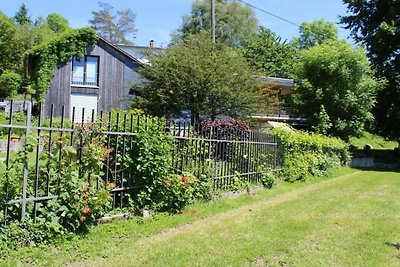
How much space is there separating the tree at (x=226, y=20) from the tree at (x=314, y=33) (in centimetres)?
737

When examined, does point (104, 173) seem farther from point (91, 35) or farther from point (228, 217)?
point (91, 35)

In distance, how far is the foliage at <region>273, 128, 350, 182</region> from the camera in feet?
44.8

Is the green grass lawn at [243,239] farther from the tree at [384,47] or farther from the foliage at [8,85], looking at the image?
the foliage at [8,85]

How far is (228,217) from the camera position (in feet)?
24.7

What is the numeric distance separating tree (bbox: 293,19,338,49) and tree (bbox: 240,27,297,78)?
8152 mm

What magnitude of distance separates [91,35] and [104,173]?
79.1ft

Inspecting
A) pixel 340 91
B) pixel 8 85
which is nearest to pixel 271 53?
pixel 340 91

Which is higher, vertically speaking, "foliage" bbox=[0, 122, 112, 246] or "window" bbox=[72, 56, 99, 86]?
"window" bbox=[72, 56, 99, 86]

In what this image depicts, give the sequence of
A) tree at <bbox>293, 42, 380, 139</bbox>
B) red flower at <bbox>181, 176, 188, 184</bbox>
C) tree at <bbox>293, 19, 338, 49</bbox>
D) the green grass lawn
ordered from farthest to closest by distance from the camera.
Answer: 1. tree at <bbox>293, 19, 338, 49</bbox>
2. tree at <bbox>293, 42, 380, 139</bbox>
3. red flower at <bbox>181, 176, 188, 184</bbox>
4. the green grass lawn

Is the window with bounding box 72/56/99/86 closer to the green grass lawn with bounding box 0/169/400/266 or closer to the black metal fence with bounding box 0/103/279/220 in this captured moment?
the black metal fence with bounding box 0/103/279/220

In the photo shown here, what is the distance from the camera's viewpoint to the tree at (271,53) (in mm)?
45281

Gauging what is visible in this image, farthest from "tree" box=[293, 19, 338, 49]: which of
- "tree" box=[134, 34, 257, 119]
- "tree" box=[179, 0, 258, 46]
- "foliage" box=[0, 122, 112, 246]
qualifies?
"foliage" box=[0, 122, 112, 246]

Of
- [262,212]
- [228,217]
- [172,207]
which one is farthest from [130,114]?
[262,212]

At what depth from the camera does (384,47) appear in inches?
1084
